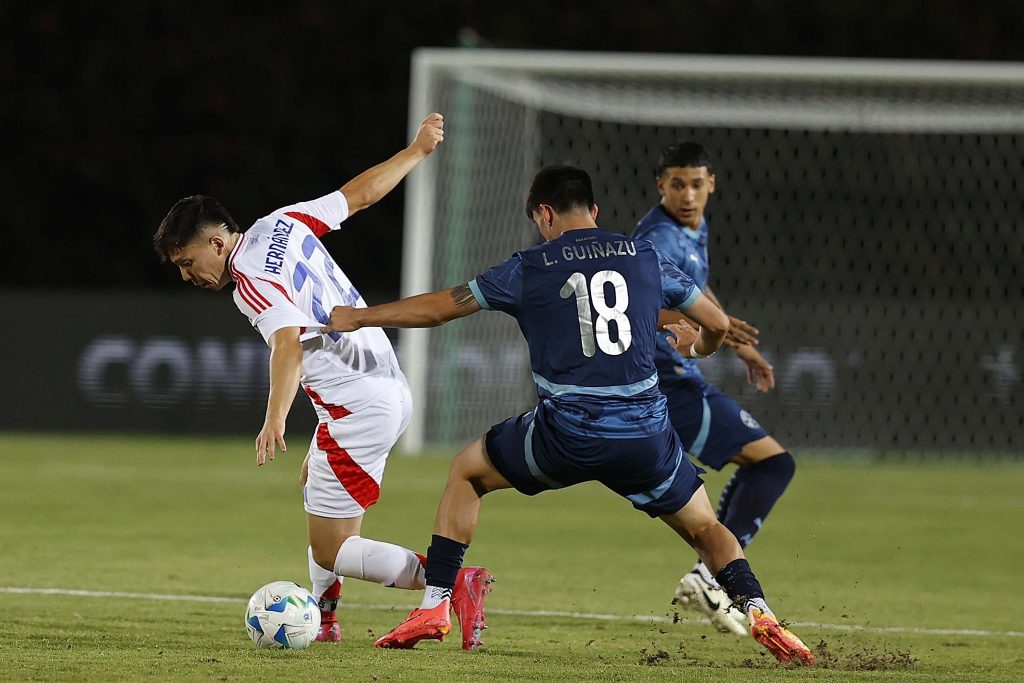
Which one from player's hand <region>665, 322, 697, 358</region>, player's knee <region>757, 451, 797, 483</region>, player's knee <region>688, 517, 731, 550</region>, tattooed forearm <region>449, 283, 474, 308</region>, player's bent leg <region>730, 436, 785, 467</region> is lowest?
player's knee <region>757, 451, 797, 483</region>

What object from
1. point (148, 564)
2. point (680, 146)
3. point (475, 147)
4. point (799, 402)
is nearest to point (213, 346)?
point (475, 147)

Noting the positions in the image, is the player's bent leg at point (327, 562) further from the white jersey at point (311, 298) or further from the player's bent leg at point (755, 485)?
the player's bent leg at point (755, 485)

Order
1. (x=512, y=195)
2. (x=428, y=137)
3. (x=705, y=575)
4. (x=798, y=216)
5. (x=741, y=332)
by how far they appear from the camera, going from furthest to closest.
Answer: (x=798, y=216), (x=512, y=195), (x=705, y=575), (x=741, y=332), (x=428, y=137)

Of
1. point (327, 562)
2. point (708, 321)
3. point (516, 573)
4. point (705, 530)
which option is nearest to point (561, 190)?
point (708, 321)

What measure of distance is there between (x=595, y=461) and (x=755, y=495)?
2.05 metres

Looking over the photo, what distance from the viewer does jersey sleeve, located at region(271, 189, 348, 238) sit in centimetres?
603

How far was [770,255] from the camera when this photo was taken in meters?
18.6

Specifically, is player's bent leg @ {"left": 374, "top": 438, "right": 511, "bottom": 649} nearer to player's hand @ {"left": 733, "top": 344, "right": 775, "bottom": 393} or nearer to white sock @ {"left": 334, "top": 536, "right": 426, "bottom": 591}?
white sock @ {"left": 334, "top": 536, "right": 426, "bottom": 591}

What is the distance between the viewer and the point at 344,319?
541 centimetres

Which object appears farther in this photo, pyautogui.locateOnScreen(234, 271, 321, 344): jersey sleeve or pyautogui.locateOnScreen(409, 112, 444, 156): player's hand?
pyautogui.locateOnScreen(409, 112, 444, 156): player's hand

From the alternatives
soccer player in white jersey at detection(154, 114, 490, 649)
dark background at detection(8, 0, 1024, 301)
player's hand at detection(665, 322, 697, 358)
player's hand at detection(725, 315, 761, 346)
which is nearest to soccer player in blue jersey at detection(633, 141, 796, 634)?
player's hand at detection(725, 315, 761, 346)

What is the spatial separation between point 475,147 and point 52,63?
10.00 metres

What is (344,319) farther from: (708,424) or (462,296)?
(708,424)

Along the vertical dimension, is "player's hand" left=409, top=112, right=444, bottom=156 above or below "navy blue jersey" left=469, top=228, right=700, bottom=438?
above
